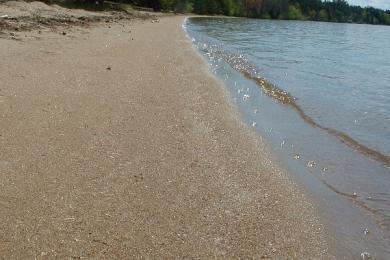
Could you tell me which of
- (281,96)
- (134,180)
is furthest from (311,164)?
(281,96)

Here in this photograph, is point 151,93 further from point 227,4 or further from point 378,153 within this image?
point 227,4

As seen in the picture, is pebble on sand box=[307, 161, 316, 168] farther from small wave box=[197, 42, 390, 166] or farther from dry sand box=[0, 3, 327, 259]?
small wave box=[197, 42, 390, 166]

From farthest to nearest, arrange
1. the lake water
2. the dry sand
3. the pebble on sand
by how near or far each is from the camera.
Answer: the pebble on sand, the lake water, the dry sand

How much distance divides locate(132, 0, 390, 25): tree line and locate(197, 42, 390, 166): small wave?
187ft

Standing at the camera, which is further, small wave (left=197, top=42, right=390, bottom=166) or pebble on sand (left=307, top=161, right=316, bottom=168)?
small wave (left=197, top=42, right=390, bottom=166)

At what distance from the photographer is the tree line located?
90500mm

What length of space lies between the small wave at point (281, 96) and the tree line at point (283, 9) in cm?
5704

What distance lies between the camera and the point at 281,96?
1241 cm

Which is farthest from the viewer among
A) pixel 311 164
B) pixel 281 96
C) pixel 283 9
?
pixel 283 9

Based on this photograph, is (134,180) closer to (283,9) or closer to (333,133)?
(333,133)

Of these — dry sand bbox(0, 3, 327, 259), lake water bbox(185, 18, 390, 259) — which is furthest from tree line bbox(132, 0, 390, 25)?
dry sand bbox(0, 3, 327, 259)

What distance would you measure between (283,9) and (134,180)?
140 meters

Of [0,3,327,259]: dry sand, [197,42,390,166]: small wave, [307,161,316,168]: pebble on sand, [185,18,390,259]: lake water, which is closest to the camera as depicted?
[0,3,327,259]: dry sand

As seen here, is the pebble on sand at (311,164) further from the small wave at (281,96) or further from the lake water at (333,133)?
the small wave at (281,96)
